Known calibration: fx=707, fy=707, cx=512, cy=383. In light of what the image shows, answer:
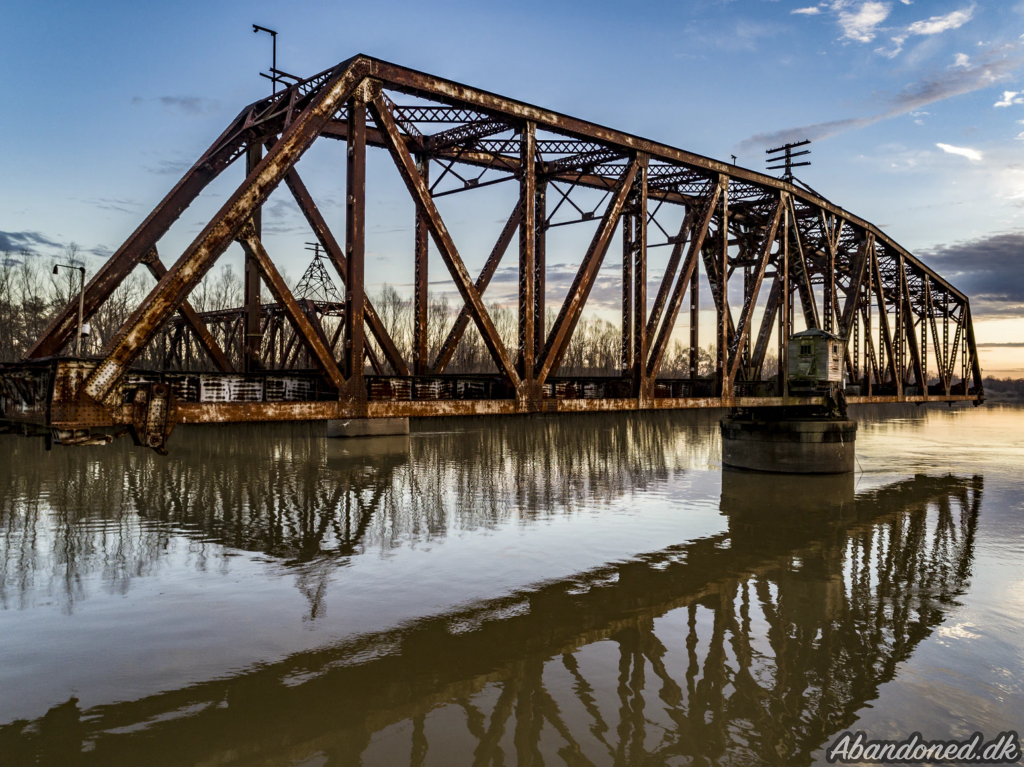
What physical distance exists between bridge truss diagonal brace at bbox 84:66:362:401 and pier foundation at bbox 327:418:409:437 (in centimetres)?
2633

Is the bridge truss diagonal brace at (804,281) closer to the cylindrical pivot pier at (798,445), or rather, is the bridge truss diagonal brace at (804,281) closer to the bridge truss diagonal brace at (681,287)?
the cylindrical pivot pier at (798,445)

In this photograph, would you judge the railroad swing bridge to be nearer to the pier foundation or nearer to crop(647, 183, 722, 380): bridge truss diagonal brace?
crop(647, 183, 722, 380): bridge truss diagonal brace

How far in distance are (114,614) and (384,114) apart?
333 inches

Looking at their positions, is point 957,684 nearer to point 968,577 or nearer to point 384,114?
point 968,577

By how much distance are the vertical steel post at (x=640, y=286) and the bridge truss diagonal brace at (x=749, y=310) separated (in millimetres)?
3788

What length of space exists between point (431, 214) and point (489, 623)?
641 centimetres

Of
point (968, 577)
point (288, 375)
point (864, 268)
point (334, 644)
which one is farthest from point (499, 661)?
point (864, 268)

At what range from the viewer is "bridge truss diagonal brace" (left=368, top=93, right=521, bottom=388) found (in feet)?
35.6

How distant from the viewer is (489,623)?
34.5ft

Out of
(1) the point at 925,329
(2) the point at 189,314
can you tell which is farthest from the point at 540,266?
(1) the point at 925,329

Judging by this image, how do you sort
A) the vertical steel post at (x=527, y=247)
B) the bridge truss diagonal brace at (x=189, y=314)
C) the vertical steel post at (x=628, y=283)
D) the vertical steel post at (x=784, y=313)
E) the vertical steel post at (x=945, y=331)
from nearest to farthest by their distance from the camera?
1. the bridge truss diagonal brace at (x=189, y=314)
2. the vertical steel post at (x=527, y=247)
3. the vertical steel post at (x=628, y=283)
4. the vertical steel post at (x=784, y=313)
5. the vertical steel post at (x=945, y=331)

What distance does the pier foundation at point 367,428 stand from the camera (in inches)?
1419

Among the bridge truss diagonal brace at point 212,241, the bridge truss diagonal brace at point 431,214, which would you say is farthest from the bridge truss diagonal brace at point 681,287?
the bridge truss diagonal brace at point 212,241

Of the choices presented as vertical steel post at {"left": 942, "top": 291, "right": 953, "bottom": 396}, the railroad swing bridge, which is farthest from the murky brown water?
vertical steel post at {"left": 942, "top": 291, "right": 953, "bottom": 396}
